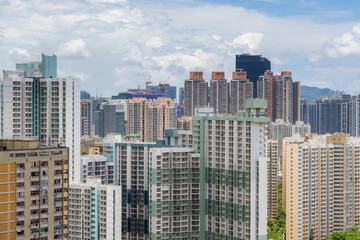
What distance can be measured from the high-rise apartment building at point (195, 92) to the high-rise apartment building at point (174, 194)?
241ft

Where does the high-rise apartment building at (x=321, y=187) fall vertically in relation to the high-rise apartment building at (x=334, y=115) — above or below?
below

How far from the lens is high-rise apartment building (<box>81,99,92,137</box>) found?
104644 millimetres

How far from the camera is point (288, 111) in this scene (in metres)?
113

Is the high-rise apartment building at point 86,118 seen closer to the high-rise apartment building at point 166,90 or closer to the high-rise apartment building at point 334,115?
the high-rise apartment building at point 166,90

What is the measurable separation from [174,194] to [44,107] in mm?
10013

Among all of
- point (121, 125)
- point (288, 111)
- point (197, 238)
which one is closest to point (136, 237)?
point (197, 238)

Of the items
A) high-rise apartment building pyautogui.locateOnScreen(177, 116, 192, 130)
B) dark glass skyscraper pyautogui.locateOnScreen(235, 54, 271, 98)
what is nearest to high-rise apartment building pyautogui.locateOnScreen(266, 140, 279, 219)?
high-rise apartment building pyautogui.locateOnScreen(177, 116, 192, 130)

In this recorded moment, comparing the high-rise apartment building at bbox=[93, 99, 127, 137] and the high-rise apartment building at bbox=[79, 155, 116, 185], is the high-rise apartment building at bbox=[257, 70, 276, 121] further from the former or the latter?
the high-rise apartment building at bbox=[79, 155, 116, 185]

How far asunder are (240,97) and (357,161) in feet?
200

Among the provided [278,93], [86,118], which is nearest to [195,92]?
[278,93]

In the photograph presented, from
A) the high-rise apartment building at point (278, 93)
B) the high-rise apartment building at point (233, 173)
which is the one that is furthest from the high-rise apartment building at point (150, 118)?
the high-rise apartment building at point (233, 173)

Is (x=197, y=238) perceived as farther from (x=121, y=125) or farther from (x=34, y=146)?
(x=121, y=125)

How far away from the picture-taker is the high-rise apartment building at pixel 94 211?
3609 cm

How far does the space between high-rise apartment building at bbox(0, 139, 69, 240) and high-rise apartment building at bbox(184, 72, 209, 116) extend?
89.1m
